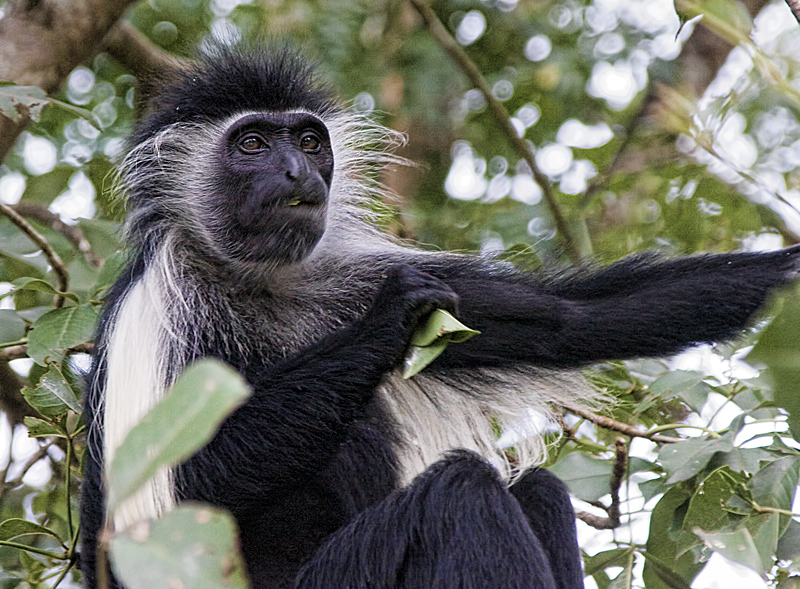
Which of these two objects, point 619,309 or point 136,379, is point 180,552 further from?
point 619,309

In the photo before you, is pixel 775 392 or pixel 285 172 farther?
pixel 285 172

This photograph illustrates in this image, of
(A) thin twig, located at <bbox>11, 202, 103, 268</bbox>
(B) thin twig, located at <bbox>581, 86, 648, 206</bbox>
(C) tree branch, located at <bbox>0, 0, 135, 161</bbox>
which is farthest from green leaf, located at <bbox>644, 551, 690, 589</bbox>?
(C) tree branch, located at <bbox>0, 0, 135, 161</bbox>

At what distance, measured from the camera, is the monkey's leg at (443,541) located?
7.32 ft

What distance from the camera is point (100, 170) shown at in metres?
Answer: 3.79

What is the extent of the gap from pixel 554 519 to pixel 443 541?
0.53 metres

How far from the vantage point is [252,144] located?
296cm

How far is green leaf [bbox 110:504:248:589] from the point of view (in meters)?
1.01

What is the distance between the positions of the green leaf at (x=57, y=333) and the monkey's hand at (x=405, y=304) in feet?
2.80

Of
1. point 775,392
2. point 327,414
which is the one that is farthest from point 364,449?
point 775,392

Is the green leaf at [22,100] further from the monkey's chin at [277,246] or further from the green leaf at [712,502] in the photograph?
the green leaf at [712,502]

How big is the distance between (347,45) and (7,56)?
1700mm

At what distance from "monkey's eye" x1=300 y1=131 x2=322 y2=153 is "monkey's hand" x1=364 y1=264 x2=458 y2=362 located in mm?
806

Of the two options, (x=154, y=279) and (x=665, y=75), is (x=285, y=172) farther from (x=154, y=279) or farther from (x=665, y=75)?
(x=665, y=75)

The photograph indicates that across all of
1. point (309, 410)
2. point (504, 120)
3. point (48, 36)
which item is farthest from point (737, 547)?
point (48, 36)
